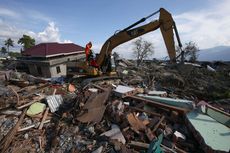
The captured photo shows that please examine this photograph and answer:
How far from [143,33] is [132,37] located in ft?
2.49

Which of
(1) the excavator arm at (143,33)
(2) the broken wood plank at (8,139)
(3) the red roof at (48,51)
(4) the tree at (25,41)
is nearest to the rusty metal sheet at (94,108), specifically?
(2) the broken wood plank at (8,139)

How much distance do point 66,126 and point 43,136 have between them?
2.63 ft

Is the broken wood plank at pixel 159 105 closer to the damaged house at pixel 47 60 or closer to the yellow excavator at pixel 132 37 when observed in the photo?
the yellow excavator at pixel 132 37

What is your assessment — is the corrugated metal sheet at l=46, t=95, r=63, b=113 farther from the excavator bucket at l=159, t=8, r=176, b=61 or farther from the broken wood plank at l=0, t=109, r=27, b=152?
the excavator bucket at l=159, t=8, r=176, b=61

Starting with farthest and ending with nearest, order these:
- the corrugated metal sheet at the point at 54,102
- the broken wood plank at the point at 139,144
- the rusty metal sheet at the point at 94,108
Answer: the corrugated metal sheet at the point at 54,102
the rusty metal sheet at the point at 94,108
the broken wood plank at the point at 139,144

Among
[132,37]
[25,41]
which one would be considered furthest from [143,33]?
[25,41]

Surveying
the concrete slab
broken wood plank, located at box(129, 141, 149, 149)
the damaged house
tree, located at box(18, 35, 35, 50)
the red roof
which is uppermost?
tree, located at box(18, 35, 35, 50)

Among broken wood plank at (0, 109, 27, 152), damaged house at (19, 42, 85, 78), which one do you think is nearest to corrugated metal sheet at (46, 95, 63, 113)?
broken wood plank at (0, 109, 27, 152)

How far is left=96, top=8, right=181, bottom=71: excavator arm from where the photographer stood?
308 inches

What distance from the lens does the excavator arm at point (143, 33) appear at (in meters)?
7.82

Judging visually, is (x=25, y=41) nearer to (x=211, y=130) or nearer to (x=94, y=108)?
(x=94, y=108)

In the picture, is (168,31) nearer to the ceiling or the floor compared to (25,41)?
nearer to the floor

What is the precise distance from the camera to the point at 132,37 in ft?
31.3

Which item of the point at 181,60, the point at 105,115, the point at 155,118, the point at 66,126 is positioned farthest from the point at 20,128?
the point at 181,60
